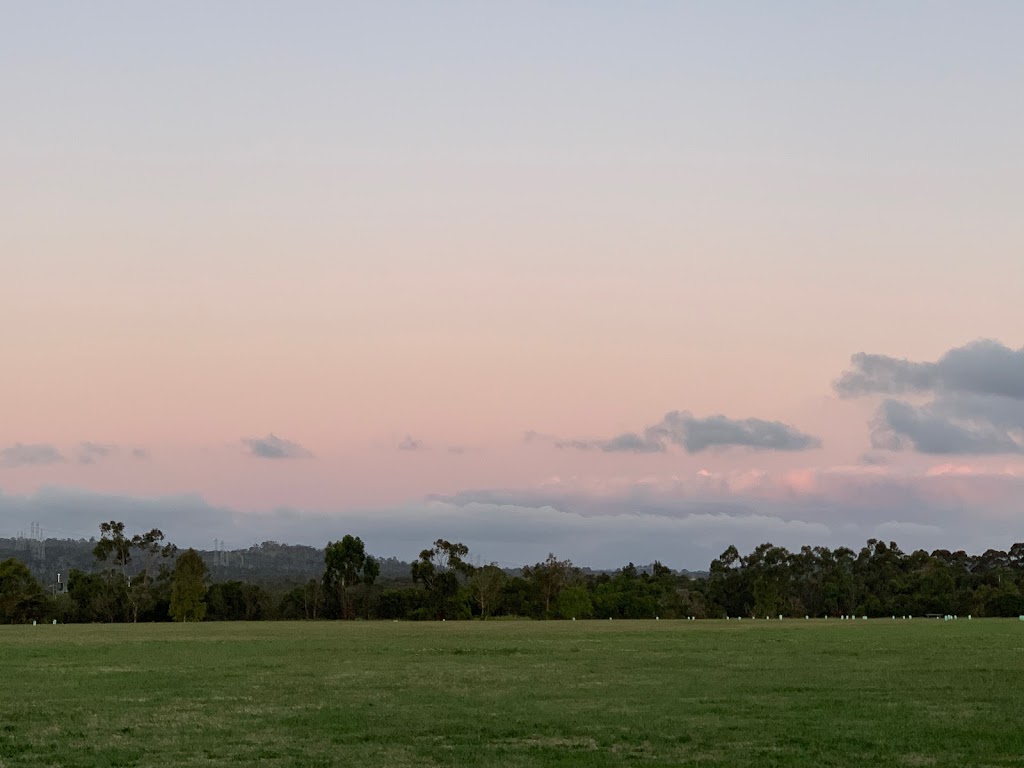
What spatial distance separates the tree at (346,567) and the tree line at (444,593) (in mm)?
→ 103

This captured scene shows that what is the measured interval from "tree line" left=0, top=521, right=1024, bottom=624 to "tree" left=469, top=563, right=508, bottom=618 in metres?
0.12

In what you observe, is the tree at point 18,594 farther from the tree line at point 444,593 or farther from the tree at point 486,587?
the tree at point 486,587

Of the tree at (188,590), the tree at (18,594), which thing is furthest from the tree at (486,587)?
the tree at (18,594)

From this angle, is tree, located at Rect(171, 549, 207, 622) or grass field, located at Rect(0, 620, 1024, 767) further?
tree, located at Rect(171, 549, 207, 622)

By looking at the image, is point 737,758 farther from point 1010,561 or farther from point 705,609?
point 1010,561

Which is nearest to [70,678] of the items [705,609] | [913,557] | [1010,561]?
[705,609]

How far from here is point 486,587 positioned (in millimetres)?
124625

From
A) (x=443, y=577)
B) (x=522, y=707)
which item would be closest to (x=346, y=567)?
(x=443, y=577)

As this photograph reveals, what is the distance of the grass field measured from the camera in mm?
20016

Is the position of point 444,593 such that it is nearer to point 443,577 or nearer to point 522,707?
point 443,577

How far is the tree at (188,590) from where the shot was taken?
11906cm

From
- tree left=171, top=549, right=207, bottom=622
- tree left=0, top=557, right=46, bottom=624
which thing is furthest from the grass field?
tree left=0, top=557, right=46, bottom=624

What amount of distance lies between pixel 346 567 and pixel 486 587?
15179 mm

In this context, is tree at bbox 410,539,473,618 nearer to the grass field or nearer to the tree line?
the tree line
